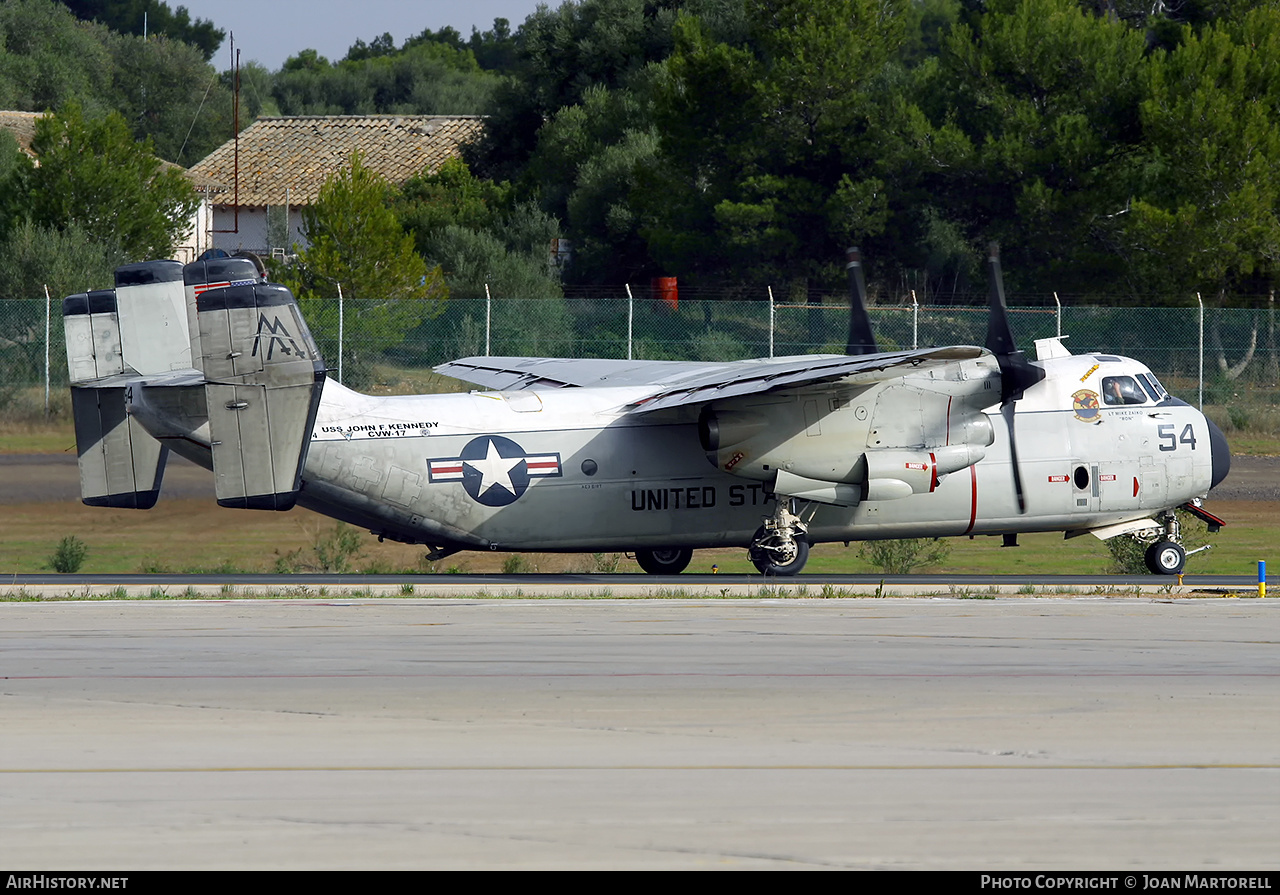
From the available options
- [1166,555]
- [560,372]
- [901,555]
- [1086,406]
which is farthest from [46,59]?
[1166,555]

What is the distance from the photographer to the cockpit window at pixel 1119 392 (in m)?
23.8

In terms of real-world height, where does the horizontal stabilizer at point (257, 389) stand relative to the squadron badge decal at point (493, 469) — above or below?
above

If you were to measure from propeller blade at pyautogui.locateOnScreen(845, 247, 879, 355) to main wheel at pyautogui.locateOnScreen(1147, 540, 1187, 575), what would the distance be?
541cm

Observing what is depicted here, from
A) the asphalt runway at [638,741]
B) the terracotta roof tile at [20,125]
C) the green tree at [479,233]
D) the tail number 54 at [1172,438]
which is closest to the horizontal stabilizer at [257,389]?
the asphalt runway at [638,741]

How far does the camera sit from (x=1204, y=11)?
170 ft

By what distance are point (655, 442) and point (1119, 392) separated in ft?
24.0

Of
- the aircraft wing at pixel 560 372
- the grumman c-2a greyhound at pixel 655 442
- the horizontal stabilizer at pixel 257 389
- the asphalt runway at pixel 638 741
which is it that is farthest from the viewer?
the aircraft wing at pixel 560 372

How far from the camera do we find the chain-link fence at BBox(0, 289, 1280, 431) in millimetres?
37000

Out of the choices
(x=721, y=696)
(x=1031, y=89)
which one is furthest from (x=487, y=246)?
(x=721, y=696)

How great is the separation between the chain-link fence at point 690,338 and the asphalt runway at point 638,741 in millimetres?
19472

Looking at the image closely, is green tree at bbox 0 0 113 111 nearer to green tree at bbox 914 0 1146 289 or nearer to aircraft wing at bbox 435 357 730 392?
green tree at bbox 914 0 1146 289

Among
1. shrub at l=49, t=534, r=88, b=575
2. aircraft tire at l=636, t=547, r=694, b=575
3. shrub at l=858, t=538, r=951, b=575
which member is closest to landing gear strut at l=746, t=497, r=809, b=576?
aircraft tire at l=636, t=547, r=694, b=575

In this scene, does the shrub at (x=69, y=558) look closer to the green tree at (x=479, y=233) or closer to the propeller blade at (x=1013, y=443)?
the propeller blade at (x=1013, y=443)
